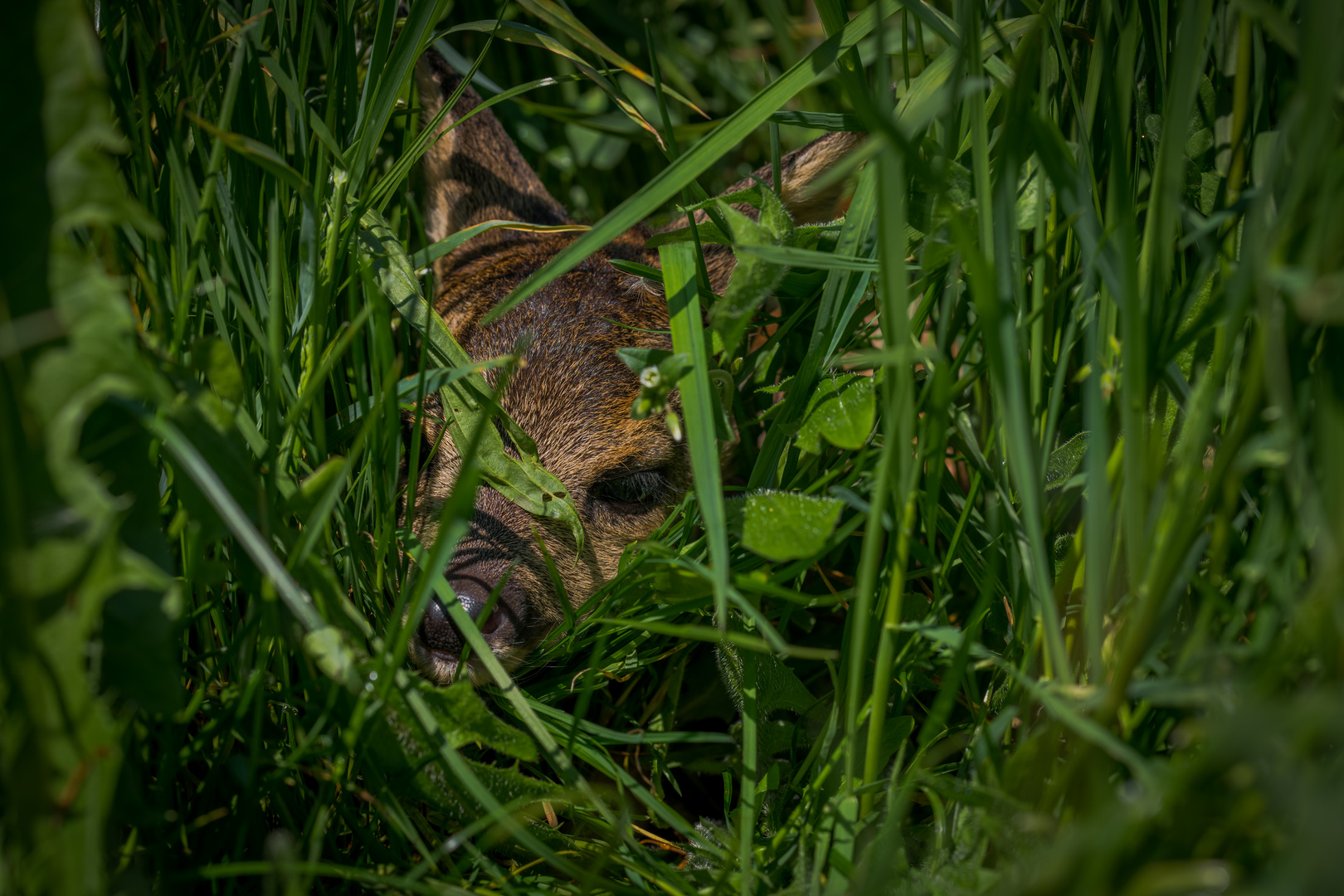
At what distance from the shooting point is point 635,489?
2826mm

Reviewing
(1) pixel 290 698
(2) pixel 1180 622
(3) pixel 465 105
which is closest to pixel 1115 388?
(2) pixel 1180 622

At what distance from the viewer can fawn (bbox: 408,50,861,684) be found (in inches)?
93.4

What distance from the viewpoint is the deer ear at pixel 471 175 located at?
11.6 feet

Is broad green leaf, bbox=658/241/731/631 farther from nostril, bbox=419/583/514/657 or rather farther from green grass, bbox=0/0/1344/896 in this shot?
nostril, bbox=419/583/514/657

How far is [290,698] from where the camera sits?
1538mm

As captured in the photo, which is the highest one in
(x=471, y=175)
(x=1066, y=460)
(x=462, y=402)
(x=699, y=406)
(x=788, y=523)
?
(x=471, y=175)

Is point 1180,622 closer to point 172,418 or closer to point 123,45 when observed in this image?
point 172,418

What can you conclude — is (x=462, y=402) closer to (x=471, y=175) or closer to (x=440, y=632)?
(x=440, y=632)

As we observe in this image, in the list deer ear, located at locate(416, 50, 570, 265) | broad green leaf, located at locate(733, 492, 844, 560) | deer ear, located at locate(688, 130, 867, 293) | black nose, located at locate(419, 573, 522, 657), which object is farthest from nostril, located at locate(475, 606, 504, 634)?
deer ear, located at locate(416, 50, 570, 265)

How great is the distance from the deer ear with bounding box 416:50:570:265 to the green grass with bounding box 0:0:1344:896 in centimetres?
94

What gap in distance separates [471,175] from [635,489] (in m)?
1.58

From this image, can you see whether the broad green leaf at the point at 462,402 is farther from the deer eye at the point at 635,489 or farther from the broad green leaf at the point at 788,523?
the deer eye at the point at 635,489

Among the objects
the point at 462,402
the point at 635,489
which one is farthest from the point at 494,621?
the point at 635,489

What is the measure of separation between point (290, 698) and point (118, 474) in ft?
1.64
